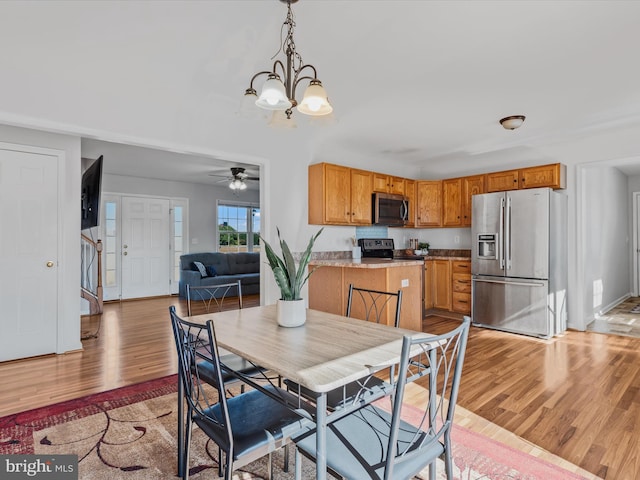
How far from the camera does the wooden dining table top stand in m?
1.21

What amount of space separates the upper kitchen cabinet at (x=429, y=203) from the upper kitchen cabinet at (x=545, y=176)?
4.12 feet

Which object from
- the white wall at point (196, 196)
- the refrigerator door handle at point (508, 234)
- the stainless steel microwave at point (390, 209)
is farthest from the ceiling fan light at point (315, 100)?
the white wall at point (196, 196)

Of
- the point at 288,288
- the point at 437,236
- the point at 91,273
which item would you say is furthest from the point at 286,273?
the point at 91,273

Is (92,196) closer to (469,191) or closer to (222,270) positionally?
(222,270)

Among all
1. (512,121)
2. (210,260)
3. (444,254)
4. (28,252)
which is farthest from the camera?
(210,260)

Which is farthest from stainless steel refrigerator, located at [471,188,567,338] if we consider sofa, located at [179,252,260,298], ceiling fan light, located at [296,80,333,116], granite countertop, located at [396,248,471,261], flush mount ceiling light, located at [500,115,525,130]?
sofa, located at [179,252,260,298]

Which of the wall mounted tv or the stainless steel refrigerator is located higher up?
the wall mounted tv

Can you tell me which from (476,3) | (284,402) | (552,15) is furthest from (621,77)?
(284,402)

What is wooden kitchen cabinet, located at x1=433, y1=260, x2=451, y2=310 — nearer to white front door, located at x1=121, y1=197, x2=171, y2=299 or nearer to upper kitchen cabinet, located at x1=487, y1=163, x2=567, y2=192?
upper kitchen cabinet, located at x1=487, y1=163, x2=567, y2=192

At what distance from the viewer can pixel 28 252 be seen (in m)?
3.54

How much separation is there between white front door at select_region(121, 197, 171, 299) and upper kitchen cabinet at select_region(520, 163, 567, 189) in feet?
21.2

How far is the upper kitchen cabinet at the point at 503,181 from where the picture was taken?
187 inches

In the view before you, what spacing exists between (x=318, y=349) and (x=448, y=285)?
4.23 metres

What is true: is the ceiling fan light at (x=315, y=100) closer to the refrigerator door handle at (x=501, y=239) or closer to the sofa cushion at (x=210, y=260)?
the refrigerator door handle at (x=501, y=239)
